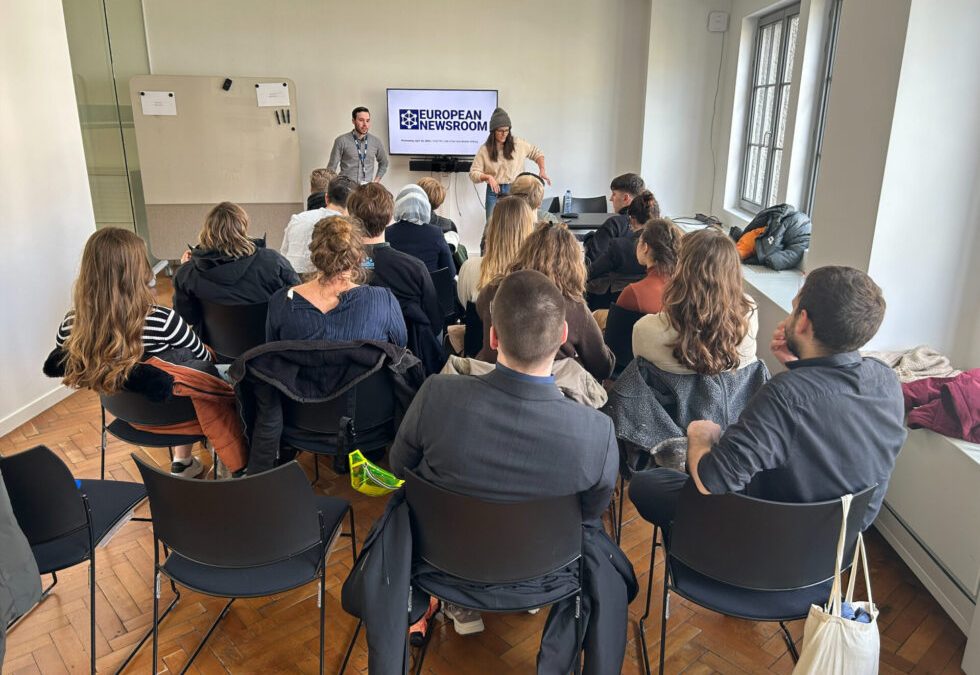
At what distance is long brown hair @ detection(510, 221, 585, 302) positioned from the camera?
270 centimetres

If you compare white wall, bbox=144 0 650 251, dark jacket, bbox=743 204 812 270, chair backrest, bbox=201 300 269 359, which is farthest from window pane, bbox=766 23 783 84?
chair backrest, bbox=201 300 269 359

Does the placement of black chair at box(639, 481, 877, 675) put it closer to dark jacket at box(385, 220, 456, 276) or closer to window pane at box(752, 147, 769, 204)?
dark jacket at box(385, 220, 456, 276)

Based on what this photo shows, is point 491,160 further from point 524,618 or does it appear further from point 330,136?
point 524,618

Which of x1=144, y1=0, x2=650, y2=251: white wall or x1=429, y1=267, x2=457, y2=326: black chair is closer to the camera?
x1=429, y1=267, x2=457, y2=326: black chair

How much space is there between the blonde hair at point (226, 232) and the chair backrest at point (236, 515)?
1710mm

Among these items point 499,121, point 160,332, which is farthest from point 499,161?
point 160,332

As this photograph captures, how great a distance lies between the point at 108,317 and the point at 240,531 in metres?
1.12

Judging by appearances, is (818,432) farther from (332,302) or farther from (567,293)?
(332,302)

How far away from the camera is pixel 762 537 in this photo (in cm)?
165

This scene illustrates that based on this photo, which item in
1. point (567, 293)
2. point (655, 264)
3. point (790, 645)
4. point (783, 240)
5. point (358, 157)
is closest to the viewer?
point (790, 645)

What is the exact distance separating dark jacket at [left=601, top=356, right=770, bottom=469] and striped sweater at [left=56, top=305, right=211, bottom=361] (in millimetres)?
1613

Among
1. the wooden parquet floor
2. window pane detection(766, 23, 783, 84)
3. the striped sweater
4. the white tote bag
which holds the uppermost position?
window pane detection(766, 23, 783, 84)

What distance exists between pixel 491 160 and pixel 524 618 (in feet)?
16.0

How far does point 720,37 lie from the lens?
22.3 feet
